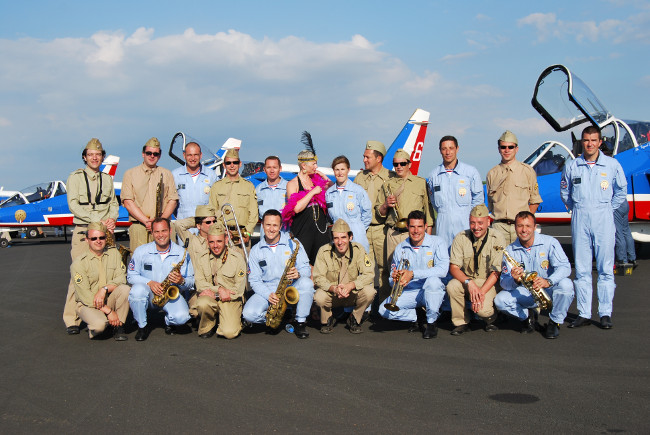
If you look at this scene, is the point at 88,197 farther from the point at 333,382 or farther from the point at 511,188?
the point at 511,188

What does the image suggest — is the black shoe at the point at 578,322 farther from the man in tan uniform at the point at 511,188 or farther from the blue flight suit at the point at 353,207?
the blue flight suit at the point at 353,207

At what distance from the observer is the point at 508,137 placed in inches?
276

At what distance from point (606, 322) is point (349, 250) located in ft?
9.68

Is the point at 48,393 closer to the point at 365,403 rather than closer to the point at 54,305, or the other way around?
the point at 365,403

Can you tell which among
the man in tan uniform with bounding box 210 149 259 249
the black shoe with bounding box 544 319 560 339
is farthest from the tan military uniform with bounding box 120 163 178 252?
the black shoe with bounding box 544 319 560 339

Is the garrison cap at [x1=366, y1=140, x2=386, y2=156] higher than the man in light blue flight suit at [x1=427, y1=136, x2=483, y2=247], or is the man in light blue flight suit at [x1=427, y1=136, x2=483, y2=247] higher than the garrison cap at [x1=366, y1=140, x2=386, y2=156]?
the garrison cap at [x1=366, y1=140, x2=386, y2=156]

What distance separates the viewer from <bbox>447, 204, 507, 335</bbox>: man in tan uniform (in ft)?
20.2

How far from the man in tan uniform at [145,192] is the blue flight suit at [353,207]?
7.11 ft

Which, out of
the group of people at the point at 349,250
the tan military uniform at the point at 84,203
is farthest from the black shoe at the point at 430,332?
the tan military uniform at the point at 84,203

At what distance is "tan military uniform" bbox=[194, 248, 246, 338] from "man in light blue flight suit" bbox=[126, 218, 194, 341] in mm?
202

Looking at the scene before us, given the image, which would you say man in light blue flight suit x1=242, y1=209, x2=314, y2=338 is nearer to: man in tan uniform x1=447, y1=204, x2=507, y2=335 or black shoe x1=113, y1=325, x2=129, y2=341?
black shoe x1=113, y1=325, x2=129, y2=341

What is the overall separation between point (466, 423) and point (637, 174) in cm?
892

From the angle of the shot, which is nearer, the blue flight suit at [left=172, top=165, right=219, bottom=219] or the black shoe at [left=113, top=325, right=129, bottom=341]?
the black shoe at [left=113, top=325, right=129, bottom=341]

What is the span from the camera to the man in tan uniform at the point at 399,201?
7.06m
